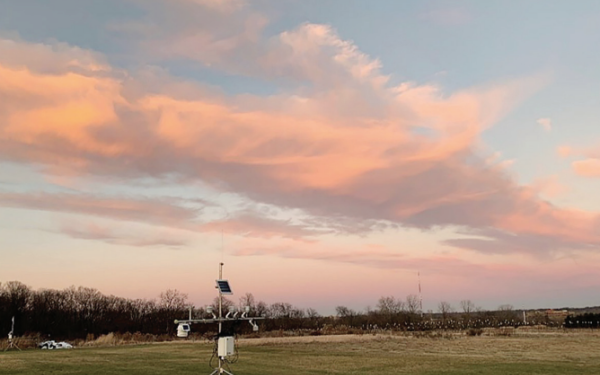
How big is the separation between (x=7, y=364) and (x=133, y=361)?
6110 millimetres

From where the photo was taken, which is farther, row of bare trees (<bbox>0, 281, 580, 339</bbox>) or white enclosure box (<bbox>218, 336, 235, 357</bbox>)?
row of bare trees (<bbox>0, 281, 580, 339</bbox>)

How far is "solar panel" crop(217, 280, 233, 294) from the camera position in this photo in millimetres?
18359

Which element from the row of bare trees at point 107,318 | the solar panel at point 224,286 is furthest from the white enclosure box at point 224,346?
the row of bare trees at point 107,318

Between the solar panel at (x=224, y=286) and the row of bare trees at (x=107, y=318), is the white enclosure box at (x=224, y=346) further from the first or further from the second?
the row of bare trees at (x=107, y=318)

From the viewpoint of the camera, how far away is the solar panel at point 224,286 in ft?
60.2

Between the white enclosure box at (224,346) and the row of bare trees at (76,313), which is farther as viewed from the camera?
the row of bare trees at (76,313)

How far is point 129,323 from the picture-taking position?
10131cm

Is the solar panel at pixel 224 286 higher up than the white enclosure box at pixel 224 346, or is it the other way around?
the solar panel at pixel 224 286

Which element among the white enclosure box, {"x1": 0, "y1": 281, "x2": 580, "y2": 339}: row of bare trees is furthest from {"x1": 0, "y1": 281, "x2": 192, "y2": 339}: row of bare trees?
the white enclosure box

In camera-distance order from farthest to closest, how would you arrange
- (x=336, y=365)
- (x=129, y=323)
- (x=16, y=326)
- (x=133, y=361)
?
1. (x=129, y=323)
2. (x=16, y=326)
3. (x=133, y=361)
4. (x=336, y=365)

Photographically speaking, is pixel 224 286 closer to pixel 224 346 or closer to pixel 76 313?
pixel 224 346

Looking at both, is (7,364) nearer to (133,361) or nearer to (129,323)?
(133,361)

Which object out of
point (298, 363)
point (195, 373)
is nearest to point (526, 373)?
point (298, 363)

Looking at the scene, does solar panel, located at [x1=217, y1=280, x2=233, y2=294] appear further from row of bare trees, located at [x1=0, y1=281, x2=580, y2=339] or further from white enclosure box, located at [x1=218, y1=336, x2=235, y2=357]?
row of bare trees, located at [x1=0, y1=281, x2=580, y2=339]
